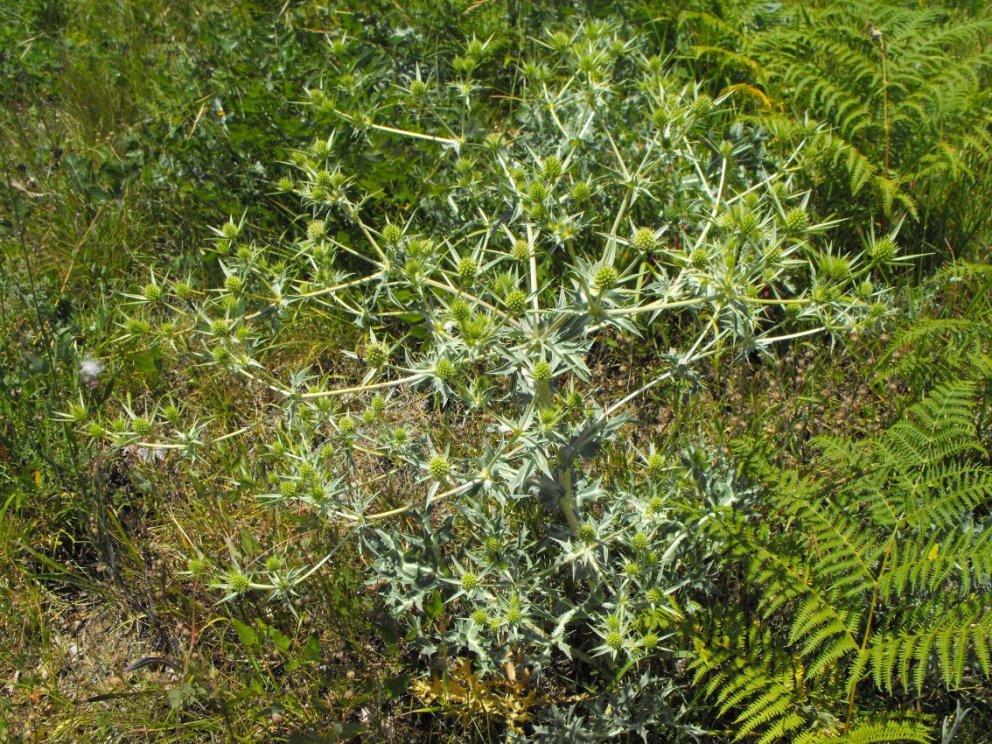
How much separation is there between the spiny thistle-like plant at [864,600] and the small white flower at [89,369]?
230 cm

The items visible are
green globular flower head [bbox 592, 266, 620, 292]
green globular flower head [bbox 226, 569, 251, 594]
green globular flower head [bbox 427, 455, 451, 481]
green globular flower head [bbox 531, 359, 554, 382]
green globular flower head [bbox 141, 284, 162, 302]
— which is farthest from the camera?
green globular flower head [bbox 141, 284, 162, 302]

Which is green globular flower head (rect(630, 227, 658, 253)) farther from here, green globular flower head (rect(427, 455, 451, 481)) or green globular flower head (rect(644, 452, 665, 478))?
green globular flower head (rect(427, 455, 451, 481))

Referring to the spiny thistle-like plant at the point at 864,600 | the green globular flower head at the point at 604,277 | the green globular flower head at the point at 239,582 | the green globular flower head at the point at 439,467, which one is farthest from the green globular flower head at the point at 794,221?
the green globular flower head at the point at 239,582

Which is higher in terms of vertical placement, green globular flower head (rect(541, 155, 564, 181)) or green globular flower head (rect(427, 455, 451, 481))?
green globular flower head (rect(541, 155, 564, 181))

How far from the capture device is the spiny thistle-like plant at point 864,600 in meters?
2.03

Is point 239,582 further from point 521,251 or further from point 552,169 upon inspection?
point 552,169

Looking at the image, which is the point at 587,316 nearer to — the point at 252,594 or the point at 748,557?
the point at 748,557

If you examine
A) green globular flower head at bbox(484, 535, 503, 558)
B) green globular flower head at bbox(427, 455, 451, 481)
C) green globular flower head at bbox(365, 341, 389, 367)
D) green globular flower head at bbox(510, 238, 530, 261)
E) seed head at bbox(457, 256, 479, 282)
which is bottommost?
green globular flower head at bbox(484, 535, 503, 558)

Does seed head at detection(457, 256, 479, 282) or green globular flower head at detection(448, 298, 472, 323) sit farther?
seed head at detection(457, 256, 479, 282)

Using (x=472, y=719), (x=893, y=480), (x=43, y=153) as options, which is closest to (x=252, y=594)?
(x=472, y=719)

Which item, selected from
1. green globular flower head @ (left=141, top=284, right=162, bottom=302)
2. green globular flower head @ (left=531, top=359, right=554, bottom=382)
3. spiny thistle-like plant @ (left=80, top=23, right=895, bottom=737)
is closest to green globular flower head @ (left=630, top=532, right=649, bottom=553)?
spiny thistle-like plant @ (left=80, top=23, right=895, bottom=737)

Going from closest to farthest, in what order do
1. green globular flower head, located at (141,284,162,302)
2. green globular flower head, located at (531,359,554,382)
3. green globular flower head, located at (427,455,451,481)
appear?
green globular flower head, located at (531,359,554,382)
green globular flower head, located at (427,455,451,481)
green globular flower head, located at (141,284,162,302)

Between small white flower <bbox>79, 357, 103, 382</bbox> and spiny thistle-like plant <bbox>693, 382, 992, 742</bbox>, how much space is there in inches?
90.5

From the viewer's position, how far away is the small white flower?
3246 mm
